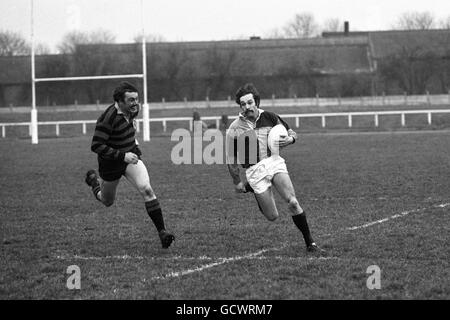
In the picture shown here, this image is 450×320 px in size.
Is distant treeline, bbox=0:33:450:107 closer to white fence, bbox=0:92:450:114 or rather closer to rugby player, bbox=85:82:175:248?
white fence, bbox=0:92:450:114

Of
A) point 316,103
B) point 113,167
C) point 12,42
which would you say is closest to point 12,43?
point 12,42

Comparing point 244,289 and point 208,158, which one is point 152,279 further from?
point 208,158

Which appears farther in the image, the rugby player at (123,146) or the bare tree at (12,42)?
the bare tree at (12,42)

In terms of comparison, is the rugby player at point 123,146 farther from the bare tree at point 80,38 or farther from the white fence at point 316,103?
the white fence at point 316,103

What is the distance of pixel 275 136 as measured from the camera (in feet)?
29.2

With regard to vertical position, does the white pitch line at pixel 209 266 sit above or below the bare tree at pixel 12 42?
below

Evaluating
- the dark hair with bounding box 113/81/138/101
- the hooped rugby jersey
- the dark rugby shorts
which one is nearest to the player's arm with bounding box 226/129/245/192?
the hooped rugby jersey

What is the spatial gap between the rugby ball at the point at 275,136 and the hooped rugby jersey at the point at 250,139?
0.06 metres

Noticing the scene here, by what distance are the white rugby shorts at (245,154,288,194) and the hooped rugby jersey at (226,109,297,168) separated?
0.10 m

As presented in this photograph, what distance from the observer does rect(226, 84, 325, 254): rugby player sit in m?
8.85

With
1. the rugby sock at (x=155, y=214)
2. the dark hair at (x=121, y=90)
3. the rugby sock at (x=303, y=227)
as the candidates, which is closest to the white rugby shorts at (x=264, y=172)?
the rugby sock at (x=303, y=227)

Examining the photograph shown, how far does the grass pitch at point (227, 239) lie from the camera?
22.5 feet

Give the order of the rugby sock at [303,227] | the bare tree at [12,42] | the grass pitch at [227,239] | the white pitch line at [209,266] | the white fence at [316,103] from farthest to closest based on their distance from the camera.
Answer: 1. the white fence at [316,103]
2. the bare tree at [12,42]
3. the rugby sock at [303,227]
4. the white pitch line at [209,266]
5. the grass pitch at [227,239]
